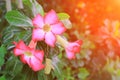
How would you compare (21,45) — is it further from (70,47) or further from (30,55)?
(70,47)

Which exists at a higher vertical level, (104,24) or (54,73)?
(104,24)

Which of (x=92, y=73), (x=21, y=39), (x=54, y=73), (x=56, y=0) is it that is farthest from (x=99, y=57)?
(x=21, y=39)

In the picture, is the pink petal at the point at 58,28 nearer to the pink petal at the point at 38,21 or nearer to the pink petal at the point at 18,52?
the pink petal at the point at 38,21

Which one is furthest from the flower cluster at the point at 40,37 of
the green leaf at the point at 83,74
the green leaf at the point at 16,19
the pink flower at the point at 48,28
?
the green leaf at the point at 83,74

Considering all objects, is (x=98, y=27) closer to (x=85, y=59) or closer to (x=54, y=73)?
(x=85, y=59)

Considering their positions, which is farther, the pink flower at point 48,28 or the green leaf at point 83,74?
the green leaf at point 83,74

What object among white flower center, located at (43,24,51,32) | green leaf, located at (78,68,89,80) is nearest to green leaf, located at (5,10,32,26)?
white flower center, located at (43,24,51,32)
